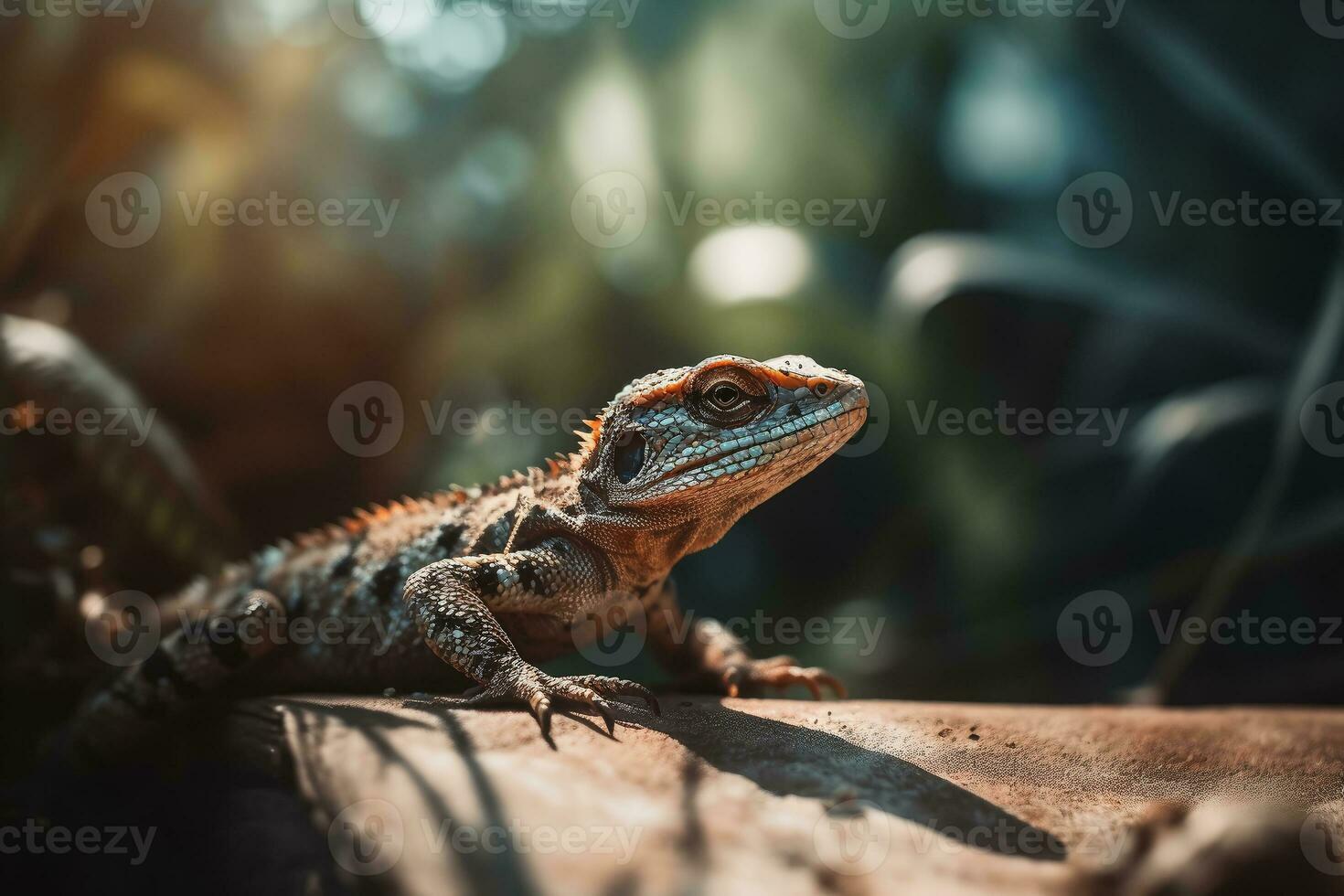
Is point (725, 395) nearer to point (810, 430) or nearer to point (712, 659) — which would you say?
point (810, 430)

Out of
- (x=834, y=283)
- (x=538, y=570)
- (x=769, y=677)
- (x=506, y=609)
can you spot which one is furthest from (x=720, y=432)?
(x=834, y=283)

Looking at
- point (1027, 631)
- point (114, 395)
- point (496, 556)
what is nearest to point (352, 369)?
point (114, 395)

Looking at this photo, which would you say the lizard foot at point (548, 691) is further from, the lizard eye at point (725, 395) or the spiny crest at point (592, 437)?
the lizard eye at point (725, 395)

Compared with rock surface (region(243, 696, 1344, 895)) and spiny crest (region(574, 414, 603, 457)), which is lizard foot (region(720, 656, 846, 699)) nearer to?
rock surface (region(243, 696, 1344, 895))

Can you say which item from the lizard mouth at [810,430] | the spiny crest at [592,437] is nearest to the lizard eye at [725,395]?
the lizard mouth at [810,430]

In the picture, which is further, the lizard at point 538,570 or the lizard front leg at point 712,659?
the lizard front leg at point 712,659

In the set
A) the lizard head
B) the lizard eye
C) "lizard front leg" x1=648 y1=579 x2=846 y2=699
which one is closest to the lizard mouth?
the lizard head
